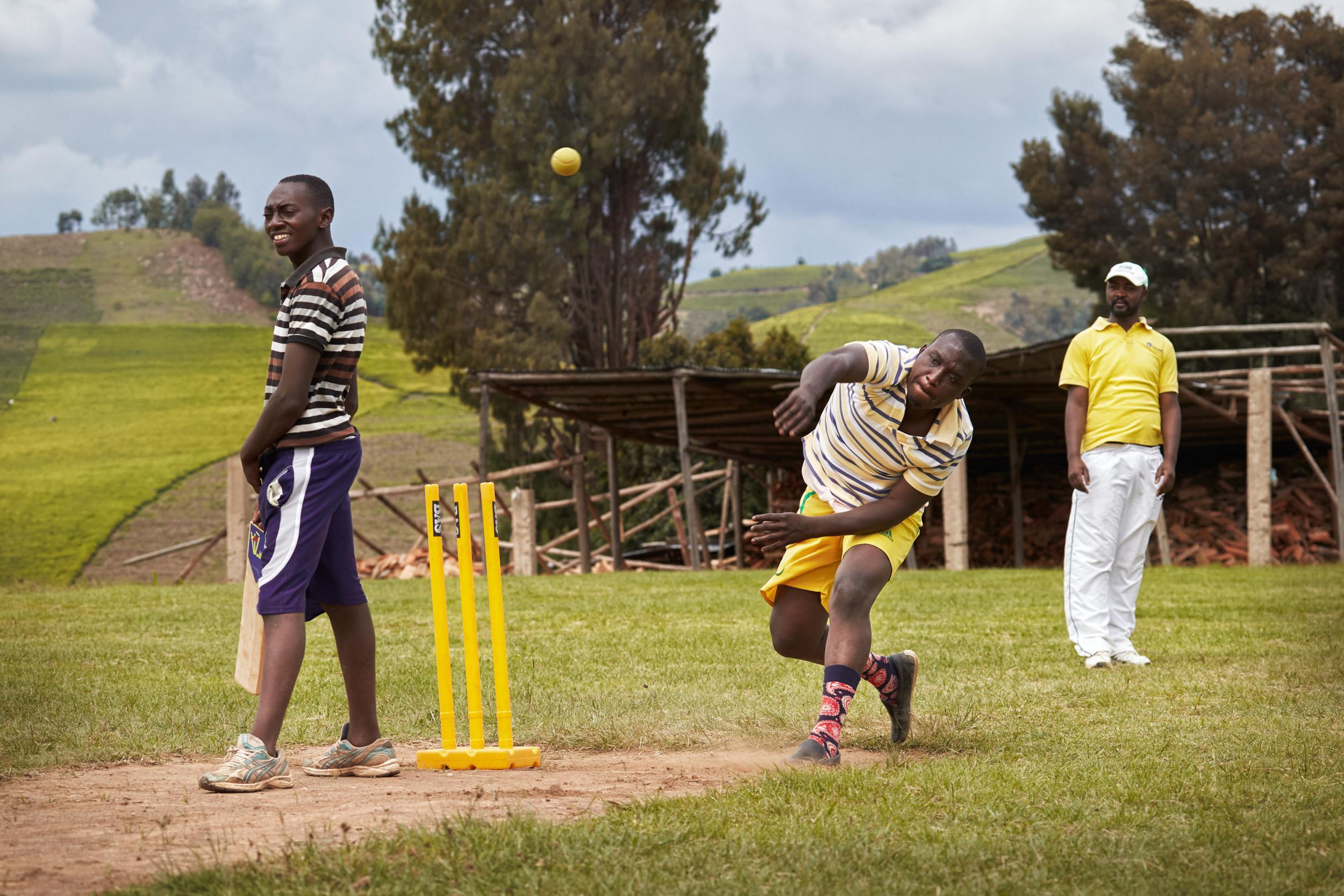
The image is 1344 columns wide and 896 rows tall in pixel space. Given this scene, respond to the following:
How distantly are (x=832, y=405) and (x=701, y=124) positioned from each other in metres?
32.7

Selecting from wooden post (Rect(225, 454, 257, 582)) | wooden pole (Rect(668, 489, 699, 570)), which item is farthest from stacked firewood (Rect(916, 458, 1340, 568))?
wooden post (Rect(225, 454, 257, 582))

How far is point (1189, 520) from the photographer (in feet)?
75.0

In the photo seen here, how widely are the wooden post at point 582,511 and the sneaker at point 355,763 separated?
56.9ft

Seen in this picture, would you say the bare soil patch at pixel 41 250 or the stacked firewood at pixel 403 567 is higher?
the bare soil patch at pixel 41 250

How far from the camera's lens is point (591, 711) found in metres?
6.17

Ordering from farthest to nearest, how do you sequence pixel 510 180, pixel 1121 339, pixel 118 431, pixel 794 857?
1. pixel 118 431
2. pixel 510 180
3. pixel 1121 339
4. pixel 794 857

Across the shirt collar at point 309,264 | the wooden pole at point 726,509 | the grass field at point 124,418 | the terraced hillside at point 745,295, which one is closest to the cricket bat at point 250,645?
the shirt collar at point 309,264

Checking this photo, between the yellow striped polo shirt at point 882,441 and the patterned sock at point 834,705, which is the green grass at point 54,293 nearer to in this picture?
the yellow striped polo shirt at point 882,441

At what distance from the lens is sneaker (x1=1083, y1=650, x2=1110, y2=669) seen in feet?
24.2

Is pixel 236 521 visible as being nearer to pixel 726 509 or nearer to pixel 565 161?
pixel 565 161

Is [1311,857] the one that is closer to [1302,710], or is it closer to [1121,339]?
[1302,710]

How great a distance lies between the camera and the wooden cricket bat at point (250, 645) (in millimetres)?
4953

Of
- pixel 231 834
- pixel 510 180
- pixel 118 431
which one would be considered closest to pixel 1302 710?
pixel 231 834

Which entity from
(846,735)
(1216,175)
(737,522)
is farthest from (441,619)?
(1216,175)
